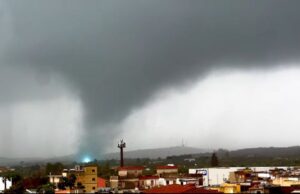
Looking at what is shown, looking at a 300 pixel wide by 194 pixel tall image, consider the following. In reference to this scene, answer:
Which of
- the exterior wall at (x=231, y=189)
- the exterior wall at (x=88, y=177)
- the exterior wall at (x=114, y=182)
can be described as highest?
the exterior wall at (x=88, y=177)

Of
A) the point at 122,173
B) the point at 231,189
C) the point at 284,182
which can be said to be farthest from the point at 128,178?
the point at 231,189

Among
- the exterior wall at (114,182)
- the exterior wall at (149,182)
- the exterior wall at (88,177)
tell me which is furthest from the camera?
the exterior wall at (114,182)

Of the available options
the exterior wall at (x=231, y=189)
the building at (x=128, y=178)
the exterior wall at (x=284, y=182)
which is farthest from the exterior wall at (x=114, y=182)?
the exterior wall at (x=284, y=182)

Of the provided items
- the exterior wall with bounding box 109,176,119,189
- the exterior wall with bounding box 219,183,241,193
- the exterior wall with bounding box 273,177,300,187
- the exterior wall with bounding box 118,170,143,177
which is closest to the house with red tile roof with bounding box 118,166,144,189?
the exterior wall with bounding box 118,170,143,177

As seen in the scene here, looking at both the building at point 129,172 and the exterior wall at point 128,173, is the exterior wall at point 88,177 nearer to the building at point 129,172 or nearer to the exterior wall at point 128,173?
the building at point 129,172

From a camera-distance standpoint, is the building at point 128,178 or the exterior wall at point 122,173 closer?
the building at point 128,178

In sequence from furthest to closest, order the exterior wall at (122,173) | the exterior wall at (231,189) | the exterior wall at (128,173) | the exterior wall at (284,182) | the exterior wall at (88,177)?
the exterior wall at (128,173), the exterior wall at (122,173), the exterior wall at (88,177), the exterior wall at (284,182), the exterior wall at (231,189)

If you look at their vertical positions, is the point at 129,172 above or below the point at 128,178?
above

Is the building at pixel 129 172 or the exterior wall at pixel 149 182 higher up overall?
the building at pixel 129 172

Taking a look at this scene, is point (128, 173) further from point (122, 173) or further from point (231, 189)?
point (231, 189)

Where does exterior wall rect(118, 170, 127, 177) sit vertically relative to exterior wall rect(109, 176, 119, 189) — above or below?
above

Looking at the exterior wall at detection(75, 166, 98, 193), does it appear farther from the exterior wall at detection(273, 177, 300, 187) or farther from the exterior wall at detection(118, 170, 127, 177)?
the exterior wall at detection(273, 177, 300, 187)

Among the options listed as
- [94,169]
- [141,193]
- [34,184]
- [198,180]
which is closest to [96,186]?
[94,169]
